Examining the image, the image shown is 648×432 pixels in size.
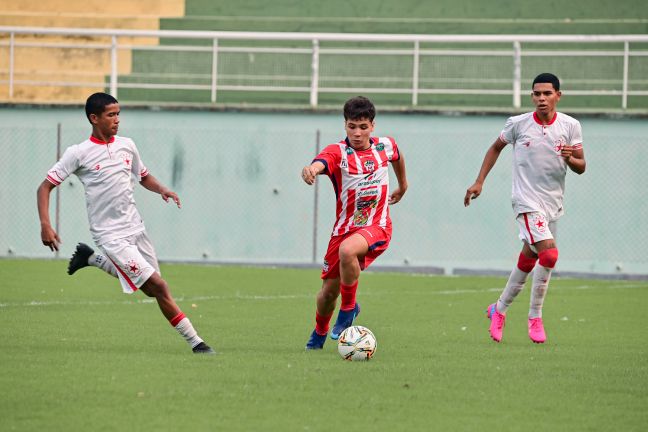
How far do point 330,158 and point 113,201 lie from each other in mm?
1643

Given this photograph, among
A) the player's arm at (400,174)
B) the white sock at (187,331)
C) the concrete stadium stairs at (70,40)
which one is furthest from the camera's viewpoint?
the concrete stadium stairs at (70,40)

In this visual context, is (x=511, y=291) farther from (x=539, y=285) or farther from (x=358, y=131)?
(x=358, y=131)

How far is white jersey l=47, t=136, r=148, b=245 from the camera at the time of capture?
30.9ft

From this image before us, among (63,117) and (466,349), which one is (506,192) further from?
(466,349)

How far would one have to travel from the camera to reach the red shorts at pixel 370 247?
375 inches

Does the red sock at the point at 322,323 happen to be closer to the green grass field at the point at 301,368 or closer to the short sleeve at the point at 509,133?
the green grass field at the point at 301,368

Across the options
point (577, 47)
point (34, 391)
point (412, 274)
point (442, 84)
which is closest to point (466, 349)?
point (34, 391)

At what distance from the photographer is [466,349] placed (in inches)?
389

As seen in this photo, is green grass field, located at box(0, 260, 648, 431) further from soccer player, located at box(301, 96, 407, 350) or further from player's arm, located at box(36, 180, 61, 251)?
player's arm, located at box(36, 180, 61, 251)

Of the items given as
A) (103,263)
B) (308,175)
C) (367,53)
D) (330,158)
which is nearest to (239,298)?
(103,263)

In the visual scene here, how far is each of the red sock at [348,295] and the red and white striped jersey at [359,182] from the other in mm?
453

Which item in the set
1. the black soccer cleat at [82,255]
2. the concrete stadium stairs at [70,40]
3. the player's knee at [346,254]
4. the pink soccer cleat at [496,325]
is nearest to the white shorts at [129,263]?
the black soccer cleat at [82,255]

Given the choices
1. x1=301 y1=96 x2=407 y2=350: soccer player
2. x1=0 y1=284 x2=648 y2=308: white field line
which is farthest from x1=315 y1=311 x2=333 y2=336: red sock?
x1=0 y1=284 x2=648 y2=308: white field line

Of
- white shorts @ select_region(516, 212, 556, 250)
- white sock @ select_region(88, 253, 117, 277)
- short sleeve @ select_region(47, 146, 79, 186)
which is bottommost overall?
white sock @ select_region(88, 253, 117, 277)
